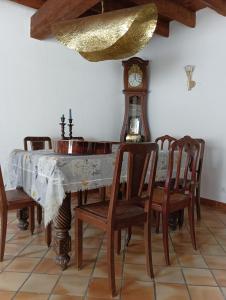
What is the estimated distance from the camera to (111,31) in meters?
1.95

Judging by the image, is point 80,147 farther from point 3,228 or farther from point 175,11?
point 175,11

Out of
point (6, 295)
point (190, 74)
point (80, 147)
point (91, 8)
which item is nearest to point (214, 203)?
point (190, 74)

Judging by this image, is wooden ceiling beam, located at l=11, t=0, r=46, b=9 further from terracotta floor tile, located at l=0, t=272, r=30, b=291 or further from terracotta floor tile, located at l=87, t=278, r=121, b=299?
terracotta floor tile, located at l=87, t=278, r=121, b=299

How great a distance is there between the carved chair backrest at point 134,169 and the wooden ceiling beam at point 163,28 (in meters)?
2.74

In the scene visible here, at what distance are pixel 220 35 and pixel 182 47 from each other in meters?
0.58

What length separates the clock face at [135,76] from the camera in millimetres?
4070

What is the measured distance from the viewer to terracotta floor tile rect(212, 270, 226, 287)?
5.64 ft

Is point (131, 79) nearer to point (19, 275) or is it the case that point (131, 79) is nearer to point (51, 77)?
point (51, 77)

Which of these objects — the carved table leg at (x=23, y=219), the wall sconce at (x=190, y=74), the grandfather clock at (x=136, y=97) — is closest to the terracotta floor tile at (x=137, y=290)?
the carved table leg at (x=23, y=219)

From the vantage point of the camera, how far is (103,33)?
1976 mm

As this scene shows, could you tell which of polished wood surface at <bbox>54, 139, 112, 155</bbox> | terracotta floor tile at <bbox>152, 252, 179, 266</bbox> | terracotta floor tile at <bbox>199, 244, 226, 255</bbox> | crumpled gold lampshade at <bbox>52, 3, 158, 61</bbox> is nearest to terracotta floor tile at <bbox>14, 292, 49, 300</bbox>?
terracotta floor tile at <bbox>152, 252, 179, 266</bbox>

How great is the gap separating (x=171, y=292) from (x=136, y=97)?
A: 10.0 ft

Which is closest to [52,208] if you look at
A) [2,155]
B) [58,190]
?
[58,190]

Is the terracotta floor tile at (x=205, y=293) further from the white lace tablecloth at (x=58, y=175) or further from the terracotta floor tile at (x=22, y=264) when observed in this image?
the terracotta floor tile at (x=22, y=264)
